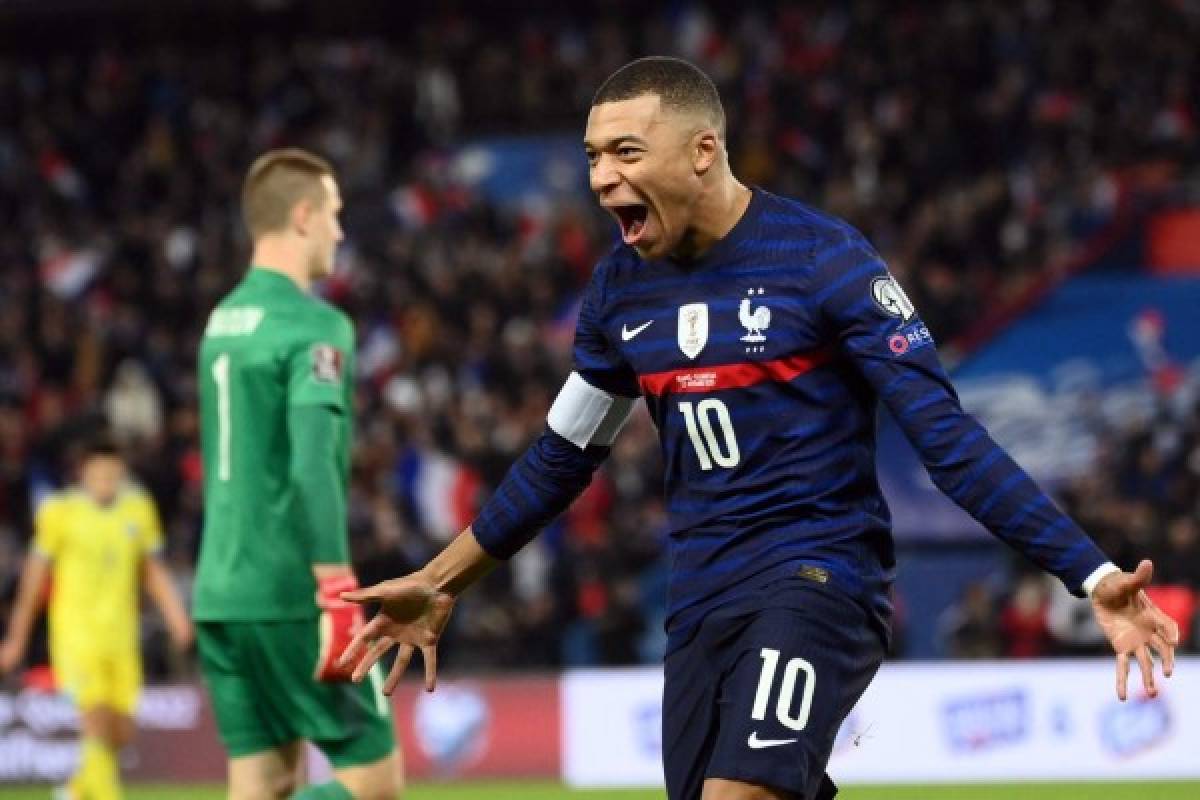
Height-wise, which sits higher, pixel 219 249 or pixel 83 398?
pixel 219 249

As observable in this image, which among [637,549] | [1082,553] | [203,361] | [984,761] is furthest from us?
[637,549]

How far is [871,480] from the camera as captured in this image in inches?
188

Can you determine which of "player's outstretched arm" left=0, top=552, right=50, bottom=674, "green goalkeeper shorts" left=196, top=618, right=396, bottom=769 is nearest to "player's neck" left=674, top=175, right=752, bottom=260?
"green goalkeeper shorts" left=196, top=618, right=396, bottom=769

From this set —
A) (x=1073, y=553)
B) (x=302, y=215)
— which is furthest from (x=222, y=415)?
(x=1073, y=553)

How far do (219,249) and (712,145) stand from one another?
16449 mm

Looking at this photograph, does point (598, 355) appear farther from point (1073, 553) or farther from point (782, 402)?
point (1073, 553)

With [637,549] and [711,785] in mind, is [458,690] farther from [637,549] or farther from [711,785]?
[711,785]

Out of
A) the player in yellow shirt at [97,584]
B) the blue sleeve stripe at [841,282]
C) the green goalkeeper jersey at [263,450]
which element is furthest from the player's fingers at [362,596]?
the player in yellow shirt at [97,584]

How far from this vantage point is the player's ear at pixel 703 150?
4754 millimetres

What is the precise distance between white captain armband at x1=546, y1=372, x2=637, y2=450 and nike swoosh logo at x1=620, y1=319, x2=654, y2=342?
24cm

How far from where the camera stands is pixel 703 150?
15.7 feet

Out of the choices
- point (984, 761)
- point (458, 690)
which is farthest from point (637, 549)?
point (984, 761)

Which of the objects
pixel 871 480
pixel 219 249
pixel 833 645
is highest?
pixel 219 249

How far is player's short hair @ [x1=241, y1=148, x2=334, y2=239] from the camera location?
22.1ft
